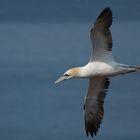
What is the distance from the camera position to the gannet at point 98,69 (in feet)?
38.6

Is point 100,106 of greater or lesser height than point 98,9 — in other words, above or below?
below

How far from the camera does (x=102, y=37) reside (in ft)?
39.2

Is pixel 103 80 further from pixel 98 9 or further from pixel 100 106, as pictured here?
pixel 98 9

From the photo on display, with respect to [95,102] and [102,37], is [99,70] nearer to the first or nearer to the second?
[102,37]

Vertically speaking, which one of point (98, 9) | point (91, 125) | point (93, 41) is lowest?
point (91, 125)

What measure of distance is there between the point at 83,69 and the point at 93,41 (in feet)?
1.43

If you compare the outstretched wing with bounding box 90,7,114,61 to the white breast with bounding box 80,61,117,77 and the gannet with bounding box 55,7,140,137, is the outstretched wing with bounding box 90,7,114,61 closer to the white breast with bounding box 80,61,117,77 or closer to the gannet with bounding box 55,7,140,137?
the gannet with bounding box 55,7,140,137

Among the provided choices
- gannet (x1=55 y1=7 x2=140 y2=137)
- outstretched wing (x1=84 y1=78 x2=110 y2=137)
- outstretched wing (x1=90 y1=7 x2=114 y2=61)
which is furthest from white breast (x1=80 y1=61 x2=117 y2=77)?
outstretched wing (x1=84 y1=78 x2=110 y2=137)

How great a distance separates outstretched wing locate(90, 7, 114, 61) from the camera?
1170cm

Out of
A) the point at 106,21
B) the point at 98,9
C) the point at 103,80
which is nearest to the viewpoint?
the point at 106,21

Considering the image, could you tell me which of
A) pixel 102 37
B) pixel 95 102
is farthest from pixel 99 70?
pixel 95 102

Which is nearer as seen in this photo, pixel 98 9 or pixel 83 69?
pixel 83 69

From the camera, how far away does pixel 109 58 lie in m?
12.2

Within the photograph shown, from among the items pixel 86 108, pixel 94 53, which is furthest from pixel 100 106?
pixel 94 53
